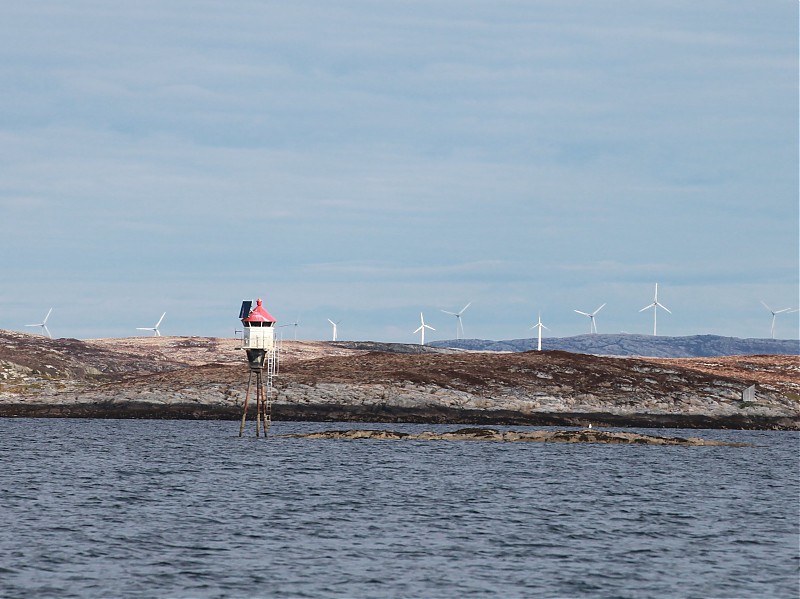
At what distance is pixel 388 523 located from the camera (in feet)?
156

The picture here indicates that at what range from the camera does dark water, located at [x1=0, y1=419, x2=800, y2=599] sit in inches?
1377

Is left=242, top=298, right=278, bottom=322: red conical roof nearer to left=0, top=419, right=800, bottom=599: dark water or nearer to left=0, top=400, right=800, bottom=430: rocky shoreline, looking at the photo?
left=0, top=419, right=800, bottom=599: dark water

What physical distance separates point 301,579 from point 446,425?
297 ft

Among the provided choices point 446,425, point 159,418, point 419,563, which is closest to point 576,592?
point 419,563

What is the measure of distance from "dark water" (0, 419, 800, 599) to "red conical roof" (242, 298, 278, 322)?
12278 millimetres

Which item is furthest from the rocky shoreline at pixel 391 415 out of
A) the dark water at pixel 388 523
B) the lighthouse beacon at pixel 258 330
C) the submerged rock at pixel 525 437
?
the dark water at pixel 388 523

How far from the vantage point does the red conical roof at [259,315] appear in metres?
93.6

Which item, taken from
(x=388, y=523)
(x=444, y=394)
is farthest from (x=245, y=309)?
(x=388, y=523)

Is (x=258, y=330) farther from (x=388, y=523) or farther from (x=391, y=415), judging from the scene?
(x=388, y=523)

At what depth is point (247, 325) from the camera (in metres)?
93.8

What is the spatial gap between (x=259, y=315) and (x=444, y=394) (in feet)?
132

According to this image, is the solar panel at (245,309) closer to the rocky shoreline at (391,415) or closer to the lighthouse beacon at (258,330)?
the lighthouse beacon at (258,330)

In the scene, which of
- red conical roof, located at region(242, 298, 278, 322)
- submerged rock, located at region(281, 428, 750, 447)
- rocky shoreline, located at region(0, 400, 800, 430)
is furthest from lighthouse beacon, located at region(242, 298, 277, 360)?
rocky shoreline, located at region(0, 400, 800, 430)

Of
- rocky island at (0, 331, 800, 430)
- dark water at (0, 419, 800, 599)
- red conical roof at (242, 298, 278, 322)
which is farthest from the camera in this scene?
rocky island at (0, 331, 800, 430)
